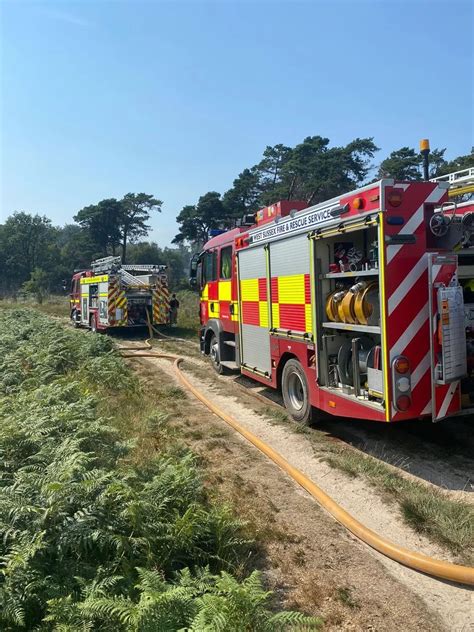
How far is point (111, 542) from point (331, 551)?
63.3 inches

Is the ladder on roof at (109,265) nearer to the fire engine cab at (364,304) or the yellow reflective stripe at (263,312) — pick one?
the fire engine cab at (364,304)

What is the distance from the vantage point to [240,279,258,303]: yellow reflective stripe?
8.09 meters

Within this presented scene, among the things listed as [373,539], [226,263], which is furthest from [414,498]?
[226,263]

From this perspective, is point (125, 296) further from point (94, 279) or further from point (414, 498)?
point (414, 498)

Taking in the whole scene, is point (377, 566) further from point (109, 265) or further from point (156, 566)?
point (109, 265)

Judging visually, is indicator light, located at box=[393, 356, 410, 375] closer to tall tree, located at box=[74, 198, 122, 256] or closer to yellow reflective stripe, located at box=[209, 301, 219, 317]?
yellow reflective stripe, located at box=[209, 301, 219, 317]

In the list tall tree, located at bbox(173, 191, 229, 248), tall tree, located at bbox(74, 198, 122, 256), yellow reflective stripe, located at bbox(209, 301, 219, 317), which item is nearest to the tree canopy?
tall tree, located at bbox(173, 191, 229, 248)

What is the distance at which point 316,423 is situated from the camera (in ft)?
22.1

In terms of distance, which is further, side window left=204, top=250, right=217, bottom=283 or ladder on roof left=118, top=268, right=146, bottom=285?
ladder on roof left=118, top=268, right=146, bottom=285

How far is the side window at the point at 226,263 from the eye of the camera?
9.70 metres

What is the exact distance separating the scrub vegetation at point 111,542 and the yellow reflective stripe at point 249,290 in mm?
3548

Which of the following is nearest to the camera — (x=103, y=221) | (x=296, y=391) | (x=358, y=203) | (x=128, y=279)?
(x=358, y=203)

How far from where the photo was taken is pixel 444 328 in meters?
4.71

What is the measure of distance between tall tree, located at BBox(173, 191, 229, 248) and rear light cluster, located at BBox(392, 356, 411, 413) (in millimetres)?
46852
